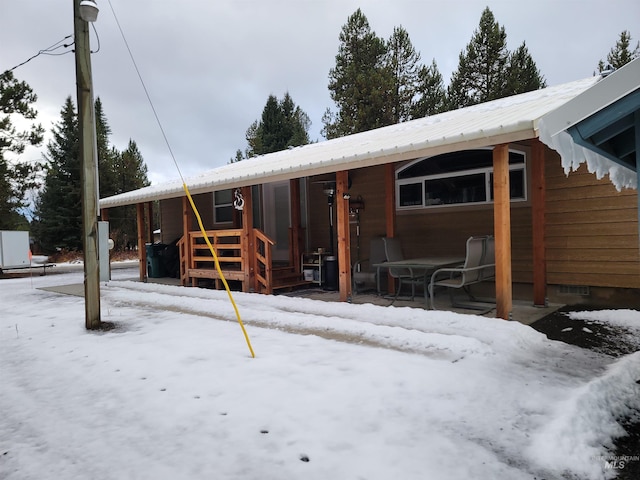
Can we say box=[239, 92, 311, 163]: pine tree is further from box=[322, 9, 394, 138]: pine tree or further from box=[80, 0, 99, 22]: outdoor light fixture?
box=[80, 0, 99, 22]: outdoor light fixture

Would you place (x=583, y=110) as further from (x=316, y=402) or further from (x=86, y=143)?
(x=86, y=143)

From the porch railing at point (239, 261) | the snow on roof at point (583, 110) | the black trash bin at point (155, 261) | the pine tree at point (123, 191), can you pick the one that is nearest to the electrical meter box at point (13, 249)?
the black trash bin at point (155, 261)

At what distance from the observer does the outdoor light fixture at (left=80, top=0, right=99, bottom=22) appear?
4.57m

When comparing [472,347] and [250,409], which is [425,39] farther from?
[250,409]

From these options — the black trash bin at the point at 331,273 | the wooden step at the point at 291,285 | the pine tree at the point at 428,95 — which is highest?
the pine tree at the point at 428,95

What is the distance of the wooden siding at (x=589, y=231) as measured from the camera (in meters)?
5.31

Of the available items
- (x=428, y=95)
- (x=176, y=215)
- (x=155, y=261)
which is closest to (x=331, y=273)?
(x=155, y=261)

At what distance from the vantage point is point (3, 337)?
479 cm

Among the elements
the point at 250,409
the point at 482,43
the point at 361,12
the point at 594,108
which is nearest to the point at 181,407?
the point at 250,409

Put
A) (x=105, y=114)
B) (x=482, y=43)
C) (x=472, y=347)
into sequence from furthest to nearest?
(x=105, y=114) → (x=482, y=43) → (x=472, y=347)

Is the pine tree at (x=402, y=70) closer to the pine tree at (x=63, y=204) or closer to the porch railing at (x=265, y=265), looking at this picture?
the porch railing at (x=265, y=265)

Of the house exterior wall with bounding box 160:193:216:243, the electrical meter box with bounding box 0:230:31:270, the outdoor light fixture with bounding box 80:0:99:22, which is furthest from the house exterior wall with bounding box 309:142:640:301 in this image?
the electrical meter box with bounding box 0:230:31:270

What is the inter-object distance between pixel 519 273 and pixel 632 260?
4.48ft

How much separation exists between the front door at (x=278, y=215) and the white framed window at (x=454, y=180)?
300 cm
